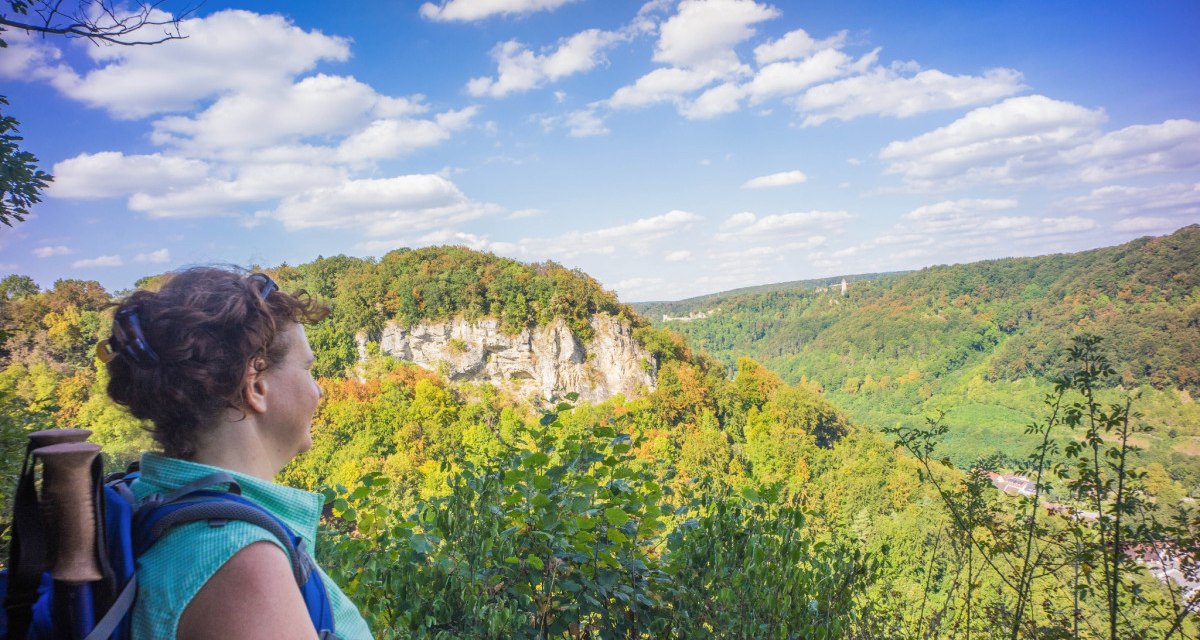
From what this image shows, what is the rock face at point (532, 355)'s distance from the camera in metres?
55.0

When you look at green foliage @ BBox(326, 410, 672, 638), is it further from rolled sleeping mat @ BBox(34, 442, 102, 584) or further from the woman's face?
rolled sleeping mat @ BBox(34, 442, 102, 584)

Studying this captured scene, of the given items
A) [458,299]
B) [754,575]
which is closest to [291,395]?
[754,575]

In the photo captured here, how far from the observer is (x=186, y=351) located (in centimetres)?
97

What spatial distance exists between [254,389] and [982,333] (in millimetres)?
103493

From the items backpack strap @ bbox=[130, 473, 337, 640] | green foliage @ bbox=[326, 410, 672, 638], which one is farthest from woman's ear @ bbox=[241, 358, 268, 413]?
green foliage @ bbox=[326, 410, 672, 638]

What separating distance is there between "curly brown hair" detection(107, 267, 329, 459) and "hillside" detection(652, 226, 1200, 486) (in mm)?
3649

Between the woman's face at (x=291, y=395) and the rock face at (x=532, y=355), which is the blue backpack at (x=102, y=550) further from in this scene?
the rock face at (x=532, y=355)

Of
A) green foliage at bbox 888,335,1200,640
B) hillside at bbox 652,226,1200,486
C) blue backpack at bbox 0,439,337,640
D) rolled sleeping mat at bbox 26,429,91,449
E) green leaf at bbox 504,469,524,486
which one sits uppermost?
rolled sleeping mat at bbox 26,429,91,449

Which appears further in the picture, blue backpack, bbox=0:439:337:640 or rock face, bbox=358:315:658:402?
rock face, bbox=358:315:658:402

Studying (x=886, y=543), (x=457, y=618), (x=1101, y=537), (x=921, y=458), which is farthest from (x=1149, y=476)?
(x=457, y=618)

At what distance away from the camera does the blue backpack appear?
72cm

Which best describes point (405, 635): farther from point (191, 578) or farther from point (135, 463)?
point (191, 578)

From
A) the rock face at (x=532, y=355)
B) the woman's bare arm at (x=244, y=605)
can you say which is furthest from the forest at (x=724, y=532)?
the rock face at (x=532, y=355)

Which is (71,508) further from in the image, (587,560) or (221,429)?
(587,560)
